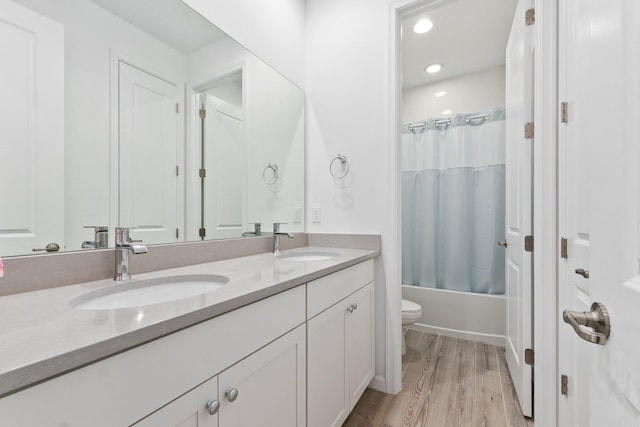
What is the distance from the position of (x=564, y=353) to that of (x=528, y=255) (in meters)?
0.45

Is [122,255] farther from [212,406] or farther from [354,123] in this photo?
[354,123]

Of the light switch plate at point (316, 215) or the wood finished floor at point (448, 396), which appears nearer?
the wood finished floor at point (448, 396)

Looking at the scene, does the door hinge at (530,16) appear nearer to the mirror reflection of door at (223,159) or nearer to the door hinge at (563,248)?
the door hinge at (563,248)

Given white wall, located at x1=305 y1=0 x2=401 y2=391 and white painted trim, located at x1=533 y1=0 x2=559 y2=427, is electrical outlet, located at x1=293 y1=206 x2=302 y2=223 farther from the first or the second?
white painted trim, located at x1=533 y1=0 x2=559 y2=427

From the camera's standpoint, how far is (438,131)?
2.85m

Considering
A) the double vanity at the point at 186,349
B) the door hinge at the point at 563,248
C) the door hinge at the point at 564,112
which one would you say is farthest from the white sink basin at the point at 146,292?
the door hinge at the point at 564,112

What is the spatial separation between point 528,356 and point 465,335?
3.66ft

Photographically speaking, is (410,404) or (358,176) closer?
(410,404)

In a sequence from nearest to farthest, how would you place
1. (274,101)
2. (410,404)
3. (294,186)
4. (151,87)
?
(151,87) < (410,404) < (274,101) < (294,186)

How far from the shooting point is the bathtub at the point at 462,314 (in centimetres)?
244

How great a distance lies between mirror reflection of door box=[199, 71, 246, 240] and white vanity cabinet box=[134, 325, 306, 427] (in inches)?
27.1

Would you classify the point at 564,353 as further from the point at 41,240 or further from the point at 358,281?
the point at 41,240

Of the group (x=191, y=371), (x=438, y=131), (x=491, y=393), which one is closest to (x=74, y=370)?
(x=191, y=371)

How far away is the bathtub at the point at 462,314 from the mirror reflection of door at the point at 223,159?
6.51 ft
